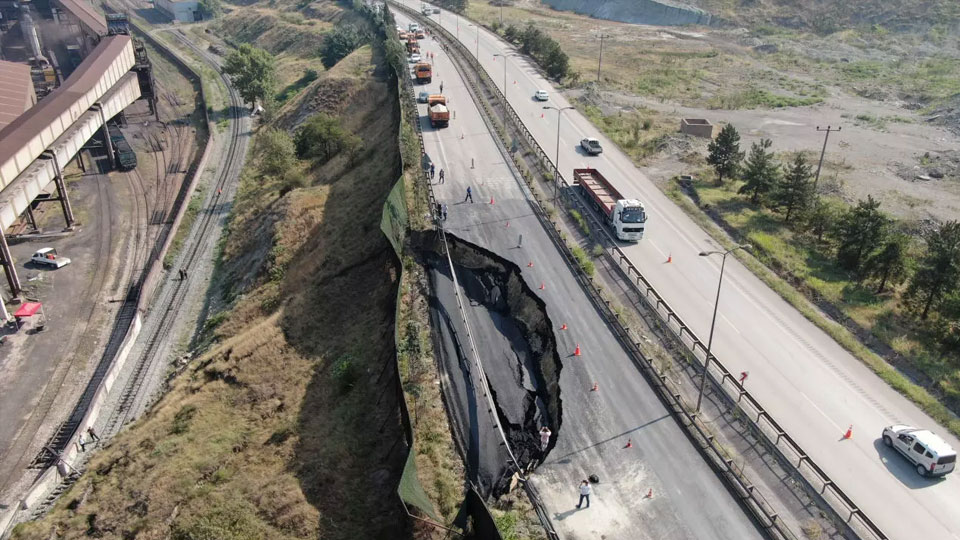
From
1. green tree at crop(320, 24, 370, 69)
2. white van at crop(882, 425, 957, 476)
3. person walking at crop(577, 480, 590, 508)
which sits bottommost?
white van at crop(882, 425, 957, 476)

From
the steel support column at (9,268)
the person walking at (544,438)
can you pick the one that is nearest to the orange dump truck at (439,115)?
the steel support column at (9,268)

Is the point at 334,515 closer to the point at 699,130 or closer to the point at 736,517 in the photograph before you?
the point at 736,517

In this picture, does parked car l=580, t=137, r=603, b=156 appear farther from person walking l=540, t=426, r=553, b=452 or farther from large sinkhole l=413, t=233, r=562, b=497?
person walking l=540, t=426, r=553, b=452

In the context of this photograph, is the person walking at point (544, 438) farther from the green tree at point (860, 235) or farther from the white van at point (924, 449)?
the green tree at point (860, 235)

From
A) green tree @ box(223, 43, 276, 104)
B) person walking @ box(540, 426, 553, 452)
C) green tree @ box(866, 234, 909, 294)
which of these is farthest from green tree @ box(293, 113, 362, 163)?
green tree @ box(866, 234, 909, 294)

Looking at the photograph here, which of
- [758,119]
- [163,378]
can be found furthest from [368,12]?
[163,378]

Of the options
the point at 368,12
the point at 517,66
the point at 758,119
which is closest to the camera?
the point at 758,119
